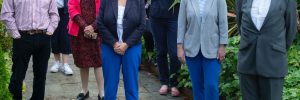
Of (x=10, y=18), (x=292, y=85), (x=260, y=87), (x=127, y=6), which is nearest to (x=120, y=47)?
(x=127, y=6)

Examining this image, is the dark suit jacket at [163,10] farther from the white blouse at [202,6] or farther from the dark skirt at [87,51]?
the white blouse at [202,6]

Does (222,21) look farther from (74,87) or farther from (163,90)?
(74,87)

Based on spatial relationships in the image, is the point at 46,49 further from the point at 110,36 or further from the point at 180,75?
the point at 180,75

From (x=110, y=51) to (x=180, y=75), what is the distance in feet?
5.25

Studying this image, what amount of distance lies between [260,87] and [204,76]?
77cm

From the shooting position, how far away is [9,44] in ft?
24.5

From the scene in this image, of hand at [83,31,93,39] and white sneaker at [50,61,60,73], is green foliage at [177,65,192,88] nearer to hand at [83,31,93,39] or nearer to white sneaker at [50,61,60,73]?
hand at [83,31,93,39]

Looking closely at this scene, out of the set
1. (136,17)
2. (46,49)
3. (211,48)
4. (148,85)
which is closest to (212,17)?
(211,48)

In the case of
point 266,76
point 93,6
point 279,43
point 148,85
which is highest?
point 93,6

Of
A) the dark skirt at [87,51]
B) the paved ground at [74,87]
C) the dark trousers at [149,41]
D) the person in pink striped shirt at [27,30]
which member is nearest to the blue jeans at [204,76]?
the paved ground at [74,87]

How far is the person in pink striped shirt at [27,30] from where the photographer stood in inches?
217

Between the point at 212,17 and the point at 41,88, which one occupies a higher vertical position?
the point at 212,17

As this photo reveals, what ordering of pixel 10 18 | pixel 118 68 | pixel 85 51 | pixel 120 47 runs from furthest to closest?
pixel 85 51 → pixel 10 18 → pixel 118 68 → pixel 120 47

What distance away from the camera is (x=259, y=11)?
4.33 meters
